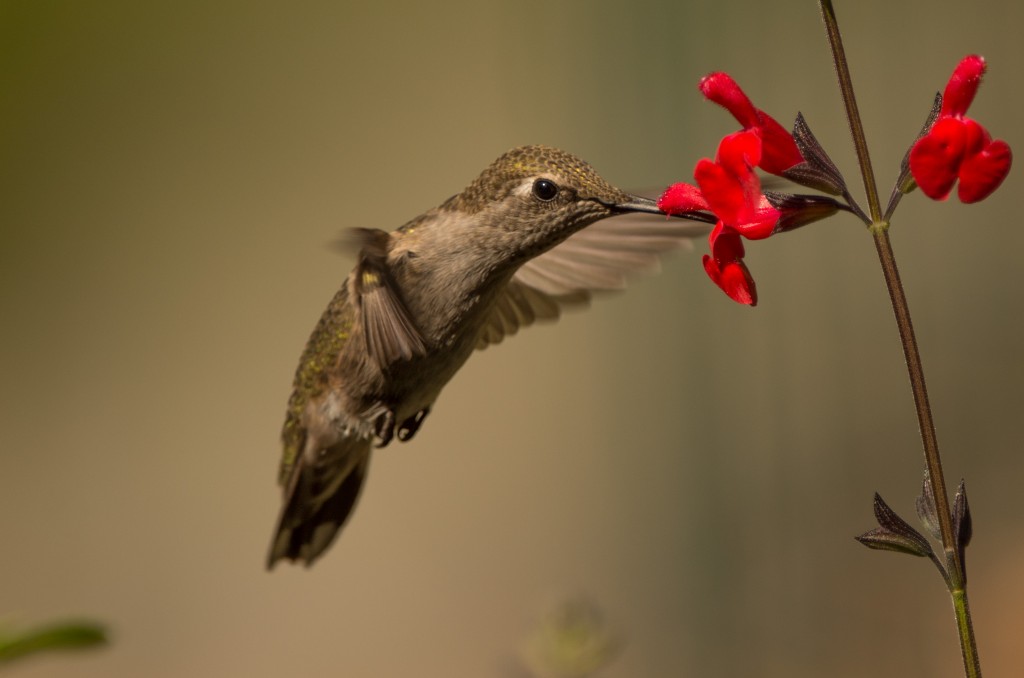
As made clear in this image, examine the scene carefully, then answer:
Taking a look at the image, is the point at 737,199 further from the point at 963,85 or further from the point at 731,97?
the point at 963,85

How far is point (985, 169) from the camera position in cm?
92

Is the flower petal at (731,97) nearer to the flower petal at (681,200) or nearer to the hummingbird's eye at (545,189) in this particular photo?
the flower petal at (681,200)

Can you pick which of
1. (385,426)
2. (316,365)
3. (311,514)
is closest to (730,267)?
(385,426)

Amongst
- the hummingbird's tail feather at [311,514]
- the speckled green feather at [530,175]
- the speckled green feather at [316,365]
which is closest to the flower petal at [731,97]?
the speckled green feather at [530,175]

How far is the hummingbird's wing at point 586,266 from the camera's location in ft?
5.54

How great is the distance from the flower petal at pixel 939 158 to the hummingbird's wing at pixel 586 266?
677 mm

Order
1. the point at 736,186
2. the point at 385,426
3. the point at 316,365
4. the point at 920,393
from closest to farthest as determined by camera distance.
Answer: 1. the point at 920,393
2. the point at 736,186
3. the point at 385,426
4. the point at 316,365

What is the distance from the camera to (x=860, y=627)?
3.58 m

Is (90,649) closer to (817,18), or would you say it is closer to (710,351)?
(710,351)

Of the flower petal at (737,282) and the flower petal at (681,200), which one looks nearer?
the flower petal at (737,282)

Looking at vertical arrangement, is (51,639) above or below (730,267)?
below

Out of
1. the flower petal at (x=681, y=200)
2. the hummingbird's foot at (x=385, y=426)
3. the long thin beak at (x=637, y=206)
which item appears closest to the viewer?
the flower petal at (x=681, y=200)

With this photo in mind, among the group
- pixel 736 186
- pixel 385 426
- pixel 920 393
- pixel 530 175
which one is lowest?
pixel 920 393

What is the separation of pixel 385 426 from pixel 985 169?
0.97m
